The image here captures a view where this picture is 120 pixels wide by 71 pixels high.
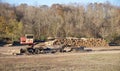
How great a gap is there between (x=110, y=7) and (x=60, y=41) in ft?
196

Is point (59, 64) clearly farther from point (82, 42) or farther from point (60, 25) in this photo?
point (60, 25)

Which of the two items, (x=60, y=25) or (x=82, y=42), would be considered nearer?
(x=82, y=42)

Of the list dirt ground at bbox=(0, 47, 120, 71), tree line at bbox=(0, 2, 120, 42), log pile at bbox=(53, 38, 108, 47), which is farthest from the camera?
tree line at bbox=(0, 2, 120, 42)

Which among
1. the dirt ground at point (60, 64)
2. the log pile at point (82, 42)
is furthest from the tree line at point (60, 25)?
the dirt ground at point (60, 64)

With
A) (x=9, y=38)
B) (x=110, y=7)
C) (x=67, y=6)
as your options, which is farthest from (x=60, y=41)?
(x=110, y=7)

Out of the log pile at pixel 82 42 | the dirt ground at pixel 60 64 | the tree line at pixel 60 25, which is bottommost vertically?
the dirt ground at pixel 60 64

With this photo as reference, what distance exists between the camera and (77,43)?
51.6m

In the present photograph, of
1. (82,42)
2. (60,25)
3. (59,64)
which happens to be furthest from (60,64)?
(60,25)

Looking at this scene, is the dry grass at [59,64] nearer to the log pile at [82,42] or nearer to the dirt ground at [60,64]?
the dirt ground at [60,64]

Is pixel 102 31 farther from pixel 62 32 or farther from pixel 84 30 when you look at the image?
pixel 62 32

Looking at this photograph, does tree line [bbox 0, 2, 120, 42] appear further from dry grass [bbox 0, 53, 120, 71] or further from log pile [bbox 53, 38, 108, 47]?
dry grass [bbox 0, 53, 120, 71]

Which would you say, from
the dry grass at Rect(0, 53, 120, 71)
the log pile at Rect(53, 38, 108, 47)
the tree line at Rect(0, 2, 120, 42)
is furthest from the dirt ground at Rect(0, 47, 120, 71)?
the tree line at Rect(0, 2, 120, 42)

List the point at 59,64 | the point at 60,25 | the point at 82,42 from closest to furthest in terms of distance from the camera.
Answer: the point at 59,64
the point at 82,42
the point at 60,25

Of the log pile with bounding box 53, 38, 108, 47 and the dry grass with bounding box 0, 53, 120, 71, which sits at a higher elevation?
the log pile with bounding box 53, 38, 108, 47
